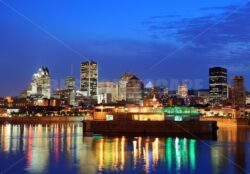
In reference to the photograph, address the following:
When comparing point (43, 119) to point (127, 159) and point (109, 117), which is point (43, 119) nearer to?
point (109, 117)

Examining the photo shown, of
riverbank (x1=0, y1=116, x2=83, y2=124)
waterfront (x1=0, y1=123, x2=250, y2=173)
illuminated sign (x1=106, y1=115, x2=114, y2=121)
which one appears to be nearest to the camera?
waterfront (x1=0, y1=123, x2=250, y2=173)

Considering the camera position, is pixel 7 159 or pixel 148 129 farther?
pixel 148 129

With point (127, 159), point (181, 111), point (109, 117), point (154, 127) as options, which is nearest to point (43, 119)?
point (109, 117)

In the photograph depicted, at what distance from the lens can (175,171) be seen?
117 ft

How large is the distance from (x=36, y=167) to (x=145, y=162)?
382 inches

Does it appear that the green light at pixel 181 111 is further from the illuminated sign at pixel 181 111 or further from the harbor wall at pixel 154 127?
the harbor wall at pixel 154 127

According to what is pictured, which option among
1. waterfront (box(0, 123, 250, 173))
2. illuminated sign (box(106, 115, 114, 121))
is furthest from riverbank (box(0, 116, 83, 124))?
waterfront (box(0, 123, 250, 173))

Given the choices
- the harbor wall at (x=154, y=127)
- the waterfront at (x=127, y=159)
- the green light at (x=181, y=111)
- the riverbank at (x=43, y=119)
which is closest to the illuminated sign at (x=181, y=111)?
the green light at (x=181, y=111)

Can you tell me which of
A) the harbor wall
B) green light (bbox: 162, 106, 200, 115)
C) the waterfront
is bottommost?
the waterfront

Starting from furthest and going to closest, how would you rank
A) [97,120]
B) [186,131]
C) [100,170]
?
[97,120] → [186,131] → [100,170]

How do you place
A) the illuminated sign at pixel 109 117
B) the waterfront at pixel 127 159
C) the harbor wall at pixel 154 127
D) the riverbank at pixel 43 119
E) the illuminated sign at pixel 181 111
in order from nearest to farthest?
the waterfront at pixel 127 159 → the harbor wall at pixel 154 127 → the illuminated sign at pixel 181 111 → the illuminated sign at pixel 109 117 → the riverbank at pixel 43 119

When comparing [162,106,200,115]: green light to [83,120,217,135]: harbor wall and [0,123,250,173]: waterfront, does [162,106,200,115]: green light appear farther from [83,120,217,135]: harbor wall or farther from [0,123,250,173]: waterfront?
[0,123,250,173]: waterfront

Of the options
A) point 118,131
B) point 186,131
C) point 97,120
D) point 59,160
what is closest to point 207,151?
point 59,160

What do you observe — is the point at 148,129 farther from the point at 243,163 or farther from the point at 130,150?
the point at 243,163
